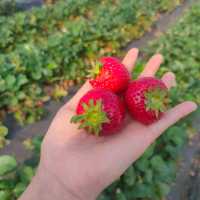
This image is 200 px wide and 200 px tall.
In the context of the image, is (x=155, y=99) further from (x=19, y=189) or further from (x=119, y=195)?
(x=19, y=189)

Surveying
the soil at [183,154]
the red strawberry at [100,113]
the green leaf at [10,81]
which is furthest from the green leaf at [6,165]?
the green leaf at [10,81]

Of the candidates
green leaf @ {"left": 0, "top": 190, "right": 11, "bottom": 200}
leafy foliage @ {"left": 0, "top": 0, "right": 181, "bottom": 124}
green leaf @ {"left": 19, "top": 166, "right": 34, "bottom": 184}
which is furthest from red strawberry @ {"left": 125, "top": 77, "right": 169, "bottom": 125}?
leafy foliage @ {"left": 0, "top": 0, "right": 181, "bottom": 124}

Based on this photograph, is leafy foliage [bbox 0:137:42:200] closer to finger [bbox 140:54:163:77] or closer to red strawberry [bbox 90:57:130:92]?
red strawberry [bbox 90:57:130:92]

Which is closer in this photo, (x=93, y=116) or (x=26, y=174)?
(x=93, y=116)

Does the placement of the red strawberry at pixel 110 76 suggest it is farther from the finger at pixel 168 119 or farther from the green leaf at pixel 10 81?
the green leaf at pixel 10 81

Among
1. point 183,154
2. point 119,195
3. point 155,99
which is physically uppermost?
point 155,99

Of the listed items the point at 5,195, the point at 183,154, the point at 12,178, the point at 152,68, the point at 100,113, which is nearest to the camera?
the point at 100,113

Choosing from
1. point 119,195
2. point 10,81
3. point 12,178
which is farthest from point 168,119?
point 10,81
